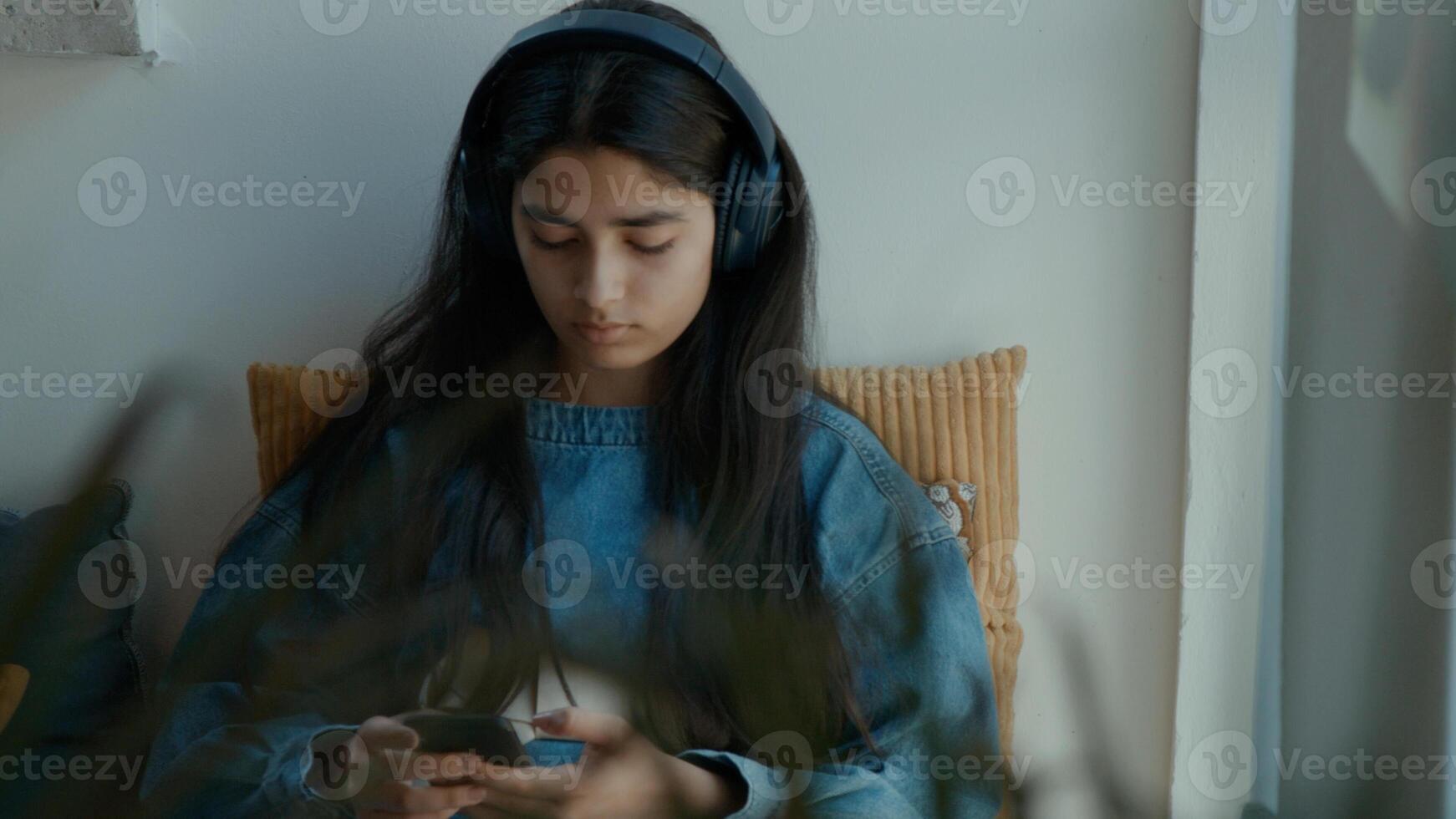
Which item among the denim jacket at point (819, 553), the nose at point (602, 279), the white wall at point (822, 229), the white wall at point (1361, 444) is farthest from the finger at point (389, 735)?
the white wall at point (822, 229)

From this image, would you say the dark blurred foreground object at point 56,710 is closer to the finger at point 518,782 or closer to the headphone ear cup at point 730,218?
the finger at point 518,782

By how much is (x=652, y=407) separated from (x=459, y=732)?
0.72 meters

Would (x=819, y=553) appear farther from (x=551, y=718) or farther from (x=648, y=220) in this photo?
(x=551, y=718)

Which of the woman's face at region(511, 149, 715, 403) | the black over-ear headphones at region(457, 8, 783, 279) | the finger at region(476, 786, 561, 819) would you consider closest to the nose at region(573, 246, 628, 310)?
the woman's face at region(511, 149, 715, 403)

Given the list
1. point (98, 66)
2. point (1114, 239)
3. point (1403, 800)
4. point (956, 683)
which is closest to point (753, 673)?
point (1403, 800)

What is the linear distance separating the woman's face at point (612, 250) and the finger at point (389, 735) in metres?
0.57

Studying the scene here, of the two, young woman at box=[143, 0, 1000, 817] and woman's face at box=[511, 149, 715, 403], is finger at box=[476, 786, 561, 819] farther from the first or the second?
woman's face at box=[511, 149, 715, 403]

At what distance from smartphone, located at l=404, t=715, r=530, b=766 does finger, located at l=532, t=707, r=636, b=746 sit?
3.2 inches

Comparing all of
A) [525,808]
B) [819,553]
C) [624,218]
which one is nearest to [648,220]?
[624,218]

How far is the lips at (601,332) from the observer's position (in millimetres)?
963

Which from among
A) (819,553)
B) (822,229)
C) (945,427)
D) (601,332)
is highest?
(822,229)

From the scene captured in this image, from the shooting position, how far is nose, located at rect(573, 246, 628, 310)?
3.02 ft

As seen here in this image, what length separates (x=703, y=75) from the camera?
91 centimetres

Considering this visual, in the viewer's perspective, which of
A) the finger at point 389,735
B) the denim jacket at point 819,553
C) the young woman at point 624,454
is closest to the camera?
the finger at point 389,735
